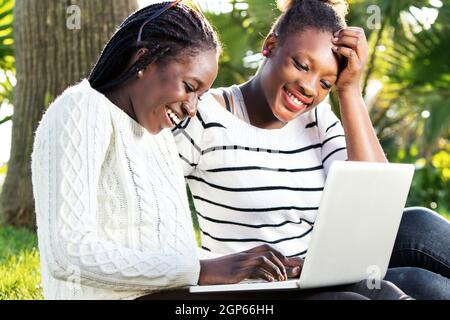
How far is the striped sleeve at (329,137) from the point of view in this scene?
124 inches

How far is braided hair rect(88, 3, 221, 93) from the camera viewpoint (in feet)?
7.87

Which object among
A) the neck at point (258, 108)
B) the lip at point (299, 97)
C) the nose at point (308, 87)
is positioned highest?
the nose at point (308, 87)

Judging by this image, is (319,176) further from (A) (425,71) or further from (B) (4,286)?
(A) (425,71)

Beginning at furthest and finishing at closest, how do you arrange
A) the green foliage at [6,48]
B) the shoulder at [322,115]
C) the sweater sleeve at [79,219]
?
1. the green foliage at [6,48]
2. the shoulder at [322,115]
3. the sweater sleeve at [79,219]

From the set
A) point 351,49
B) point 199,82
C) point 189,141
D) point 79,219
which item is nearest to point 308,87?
point 351,49

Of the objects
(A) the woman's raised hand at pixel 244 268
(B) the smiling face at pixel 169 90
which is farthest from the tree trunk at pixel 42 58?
(A) the woman's raised hand at pixel 244 268

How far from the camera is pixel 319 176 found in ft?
10.2

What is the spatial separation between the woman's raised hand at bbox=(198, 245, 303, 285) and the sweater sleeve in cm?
5

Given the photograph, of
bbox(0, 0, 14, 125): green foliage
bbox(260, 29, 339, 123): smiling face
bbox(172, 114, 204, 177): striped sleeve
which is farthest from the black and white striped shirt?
bbox(0, 0, 14, 125): green foliage

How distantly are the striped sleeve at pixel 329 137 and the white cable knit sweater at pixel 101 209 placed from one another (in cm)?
84

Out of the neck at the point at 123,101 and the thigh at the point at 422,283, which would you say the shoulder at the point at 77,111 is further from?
the thigh at the point at 422,283

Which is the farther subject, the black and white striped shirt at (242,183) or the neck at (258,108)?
the neck at (258,108)

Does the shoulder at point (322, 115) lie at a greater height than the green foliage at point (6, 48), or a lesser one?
greater

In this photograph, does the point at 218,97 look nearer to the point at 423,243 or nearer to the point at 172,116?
→ the point at 172,116
